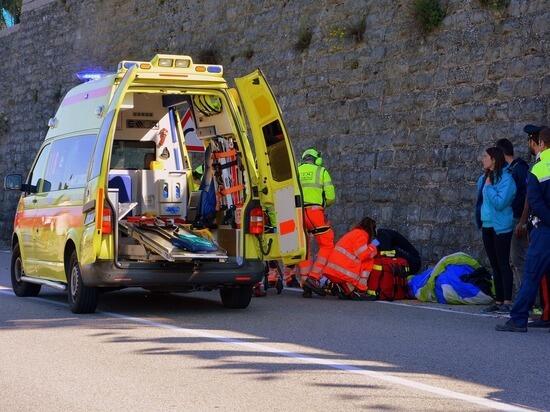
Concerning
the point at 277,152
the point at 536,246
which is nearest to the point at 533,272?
the point at 536,246

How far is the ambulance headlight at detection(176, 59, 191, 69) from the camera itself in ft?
35.4

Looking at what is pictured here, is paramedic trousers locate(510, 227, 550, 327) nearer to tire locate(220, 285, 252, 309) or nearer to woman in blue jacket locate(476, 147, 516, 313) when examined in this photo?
woman in blue jacket locate(476, 147, 516, 313)

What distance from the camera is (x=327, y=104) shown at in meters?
17.3

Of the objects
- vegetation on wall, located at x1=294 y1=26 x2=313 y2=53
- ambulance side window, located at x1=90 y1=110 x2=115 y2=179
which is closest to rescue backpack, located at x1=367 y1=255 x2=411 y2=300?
ambulance side window, located at x1=90 y1=110 x2=115 y2=179

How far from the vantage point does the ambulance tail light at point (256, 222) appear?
1088 cm

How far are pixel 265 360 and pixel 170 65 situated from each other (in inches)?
162

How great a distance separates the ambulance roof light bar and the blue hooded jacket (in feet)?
10.5

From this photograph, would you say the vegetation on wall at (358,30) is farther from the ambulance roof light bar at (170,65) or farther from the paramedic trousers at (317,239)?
the ambulance roof light bar at (170,65)

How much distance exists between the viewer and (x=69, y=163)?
11.4 m

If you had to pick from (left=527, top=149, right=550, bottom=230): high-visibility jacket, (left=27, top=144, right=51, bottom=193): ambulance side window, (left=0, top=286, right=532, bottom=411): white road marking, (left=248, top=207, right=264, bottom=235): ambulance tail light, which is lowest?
(left=0, top=286, right=532, bottom=411): white road marking

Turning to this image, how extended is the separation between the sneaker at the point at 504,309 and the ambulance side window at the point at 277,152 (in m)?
2.67

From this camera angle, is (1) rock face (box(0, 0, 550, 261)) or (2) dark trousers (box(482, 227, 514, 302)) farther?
(1) rock face (box(0, 0, 550, 261))

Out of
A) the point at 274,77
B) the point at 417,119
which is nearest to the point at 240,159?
the point at 417,119

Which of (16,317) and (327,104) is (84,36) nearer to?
(327,104)
